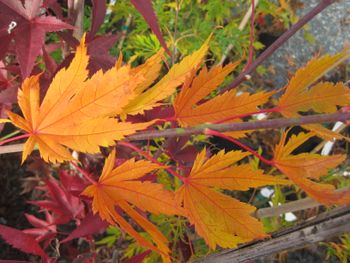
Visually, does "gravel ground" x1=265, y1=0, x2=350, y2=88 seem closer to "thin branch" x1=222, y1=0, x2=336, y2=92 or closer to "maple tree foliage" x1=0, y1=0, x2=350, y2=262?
"thin branch" x1=222, y1=0, x2=336, y2=92

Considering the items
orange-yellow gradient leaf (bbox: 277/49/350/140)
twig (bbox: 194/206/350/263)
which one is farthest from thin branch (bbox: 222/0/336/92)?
twig (bbox: 194/206/350/263)

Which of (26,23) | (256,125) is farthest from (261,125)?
(26,23)

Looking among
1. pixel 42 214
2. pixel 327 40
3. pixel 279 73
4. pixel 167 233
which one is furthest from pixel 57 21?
pixel 327 40

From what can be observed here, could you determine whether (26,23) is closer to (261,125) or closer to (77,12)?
(77,12)

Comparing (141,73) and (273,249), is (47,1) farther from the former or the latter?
(273,249)

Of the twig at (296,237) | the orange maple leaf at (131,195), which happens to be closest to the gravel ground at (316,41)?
the twig at (296,237)

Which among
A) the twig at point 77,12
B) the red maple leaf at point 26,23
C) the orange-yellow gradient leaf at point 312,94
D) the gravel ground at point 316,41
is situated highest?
the gravel ground at point 316,41

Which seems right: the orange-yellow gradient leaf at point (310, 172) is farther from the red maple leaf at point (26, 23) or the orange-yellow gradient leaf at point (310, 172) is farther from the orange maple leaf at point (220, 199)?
the red maple leaf at point (26, 23)
